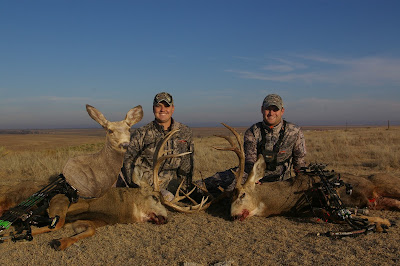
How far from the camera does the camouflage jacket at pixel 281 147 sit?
599 cm

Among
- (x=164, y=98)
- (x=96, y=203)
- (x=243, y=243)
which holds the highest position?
(x=164, y=98)

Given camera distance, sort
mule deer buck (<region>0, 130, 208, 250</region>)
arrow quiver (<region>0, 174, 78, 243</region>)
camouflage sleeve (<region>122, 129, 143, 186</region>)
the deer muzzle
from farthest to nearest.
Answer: camouflage sleeve (<region>122, 129, 143, 186</region>)
the deer muzzle
mule deer buck (<region>0, 130, 208, 250</region>)
arrow quiver (<region>0, 174, 78, 243</region>)

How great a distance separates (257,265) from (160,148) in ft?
7.05

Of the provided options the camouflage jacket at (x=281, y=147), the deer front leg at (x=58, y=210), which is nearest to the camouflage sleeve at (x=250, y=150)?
the camouflage jacket at (x=281, y=147)

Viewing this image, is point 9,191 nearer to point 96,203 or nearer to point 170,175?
point 96,203

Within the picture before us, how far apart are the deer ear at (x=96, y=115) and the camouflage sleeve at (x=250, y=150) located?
8.77ft

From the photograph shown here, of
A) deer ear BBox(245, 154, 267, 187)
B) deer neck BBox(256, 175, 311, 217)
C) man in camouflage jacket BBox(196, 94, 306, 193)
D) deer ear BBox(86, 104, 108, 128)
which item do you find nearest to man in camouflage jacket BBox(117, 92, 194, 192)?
man in camouflage jacket BBox(196, 94, 306, 193)

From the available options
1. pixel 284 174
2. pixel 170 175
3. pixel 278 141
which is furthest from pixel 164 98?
pixel 284 174

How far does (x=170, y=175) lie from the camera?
20.8 feet

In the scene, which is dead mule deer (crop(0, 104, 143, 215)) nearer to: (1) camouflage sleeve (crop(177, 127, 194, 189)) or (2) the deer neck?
(1) camouflage sleeve (crop(177, 127, 194, 189))

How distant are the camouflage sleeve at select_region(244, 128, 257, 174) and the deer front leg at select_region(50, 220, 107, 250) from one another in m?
2.70

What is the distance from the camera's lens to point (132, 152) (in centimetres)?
602

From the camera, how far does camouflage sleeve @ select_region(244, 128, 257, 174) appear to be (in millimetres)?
5992

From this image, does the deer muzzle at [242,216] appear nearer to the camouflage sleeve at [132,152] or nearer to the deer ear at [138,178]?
the deer ear at [138,178]
